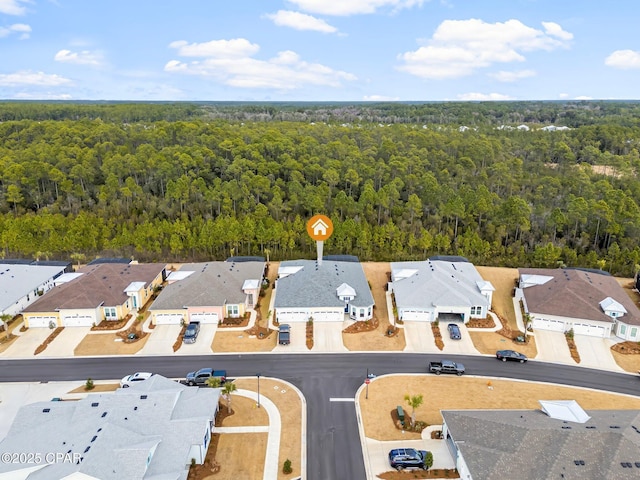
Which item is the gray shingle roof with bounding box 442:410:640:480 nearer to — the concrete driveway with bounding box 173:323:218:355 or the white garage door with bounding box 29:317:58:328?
the concrete driveway with bounding box 173:323:218:355


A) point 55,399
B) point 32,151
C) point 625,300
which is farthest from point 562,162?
point 32,151

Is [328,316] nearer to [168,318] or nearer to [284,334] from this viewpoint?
[284,334]

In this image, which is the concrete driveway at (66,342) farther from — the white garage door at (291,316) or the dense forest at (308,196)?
the dense forest at (308,196)

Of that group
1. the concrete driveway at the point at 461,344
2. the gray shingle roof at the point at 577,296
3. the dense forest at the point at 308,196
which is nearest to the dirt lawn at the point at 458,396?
the concrete driveway at the point at 461,344

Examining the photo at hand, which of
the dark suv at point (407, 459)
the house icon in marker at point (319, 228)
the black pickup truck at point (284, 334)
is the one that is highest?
the house icon in marker at point (319, 228)

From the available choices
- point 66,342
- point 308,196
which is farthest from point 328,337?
point 308,196

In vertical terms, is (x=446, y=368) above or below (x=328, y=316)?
below

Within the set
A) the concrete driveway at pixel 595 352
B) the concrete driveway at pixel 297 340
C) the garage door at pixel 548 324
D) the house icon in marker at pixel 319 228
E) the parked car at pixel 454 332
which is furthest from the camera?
the house icon in marker at pixel 319 228
